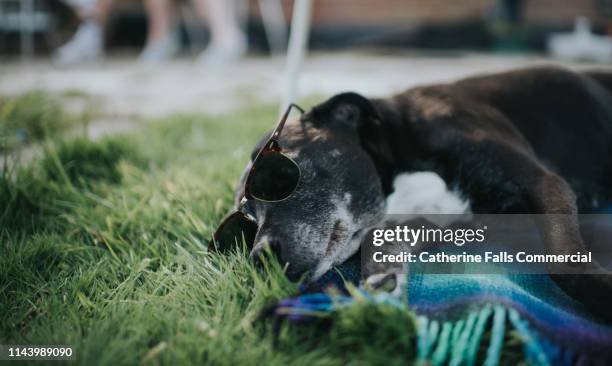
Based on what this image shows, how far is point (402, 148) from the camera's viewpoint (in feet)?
6.65

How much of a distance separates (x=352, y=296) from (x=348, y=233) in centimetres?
34

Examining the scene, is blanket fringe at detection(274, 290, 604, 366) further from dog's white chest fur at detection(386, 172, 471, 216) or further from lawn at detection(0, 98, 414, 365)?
dog's white chest fur at detection(386, 172, 471, 216)

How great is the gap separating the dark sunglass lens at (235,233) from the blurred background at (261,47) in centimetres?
122

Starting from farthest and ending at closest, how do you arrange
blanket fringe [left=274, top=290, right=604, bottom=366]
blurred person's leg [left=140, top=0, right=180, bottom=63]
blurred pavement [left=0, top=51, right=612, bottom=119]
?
blurred person's leg [left=140, top=0, right=180, bottom=63]
blurred pavement [left=0, top=51, right=612, bottom=119]
blanket fringe [left=274, top=290, right=604, bottom=366]

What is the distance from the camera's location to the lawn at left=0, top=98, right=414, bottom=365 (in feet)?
4.17

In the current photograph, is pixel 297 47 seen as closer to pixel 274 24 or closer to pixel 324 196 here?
pixel 324 196

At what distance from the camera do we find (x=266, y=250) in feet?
4.93

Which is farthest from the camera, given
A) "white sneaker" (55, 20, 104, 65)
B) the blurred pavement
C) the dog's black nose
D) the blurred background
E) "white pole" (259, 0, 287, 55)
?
"white pole" (259, 0, 287, 55)

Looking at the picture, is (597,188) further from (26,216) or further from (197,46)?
(197,46)

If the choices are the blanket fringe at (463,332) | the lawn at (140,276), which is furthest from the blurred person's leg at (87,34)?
the blanket fringe at (463,332)

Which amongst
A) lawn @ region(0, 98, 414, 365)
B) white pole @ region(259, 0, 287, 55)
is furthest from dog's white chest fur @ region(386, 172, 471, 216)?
white pole @ region(259, 0, 287, 55)

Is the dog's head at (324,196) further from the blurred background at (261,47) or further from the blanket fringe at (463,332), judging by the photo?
the blurred background at (261,47)

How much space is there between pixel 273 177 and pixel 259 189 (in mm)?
65

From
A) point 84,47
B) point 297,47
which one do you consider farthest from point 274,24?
point 297,47
